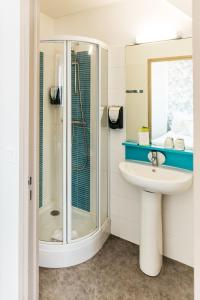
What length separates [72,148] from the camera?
2254 mm

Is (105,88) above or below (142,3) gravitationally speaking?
below

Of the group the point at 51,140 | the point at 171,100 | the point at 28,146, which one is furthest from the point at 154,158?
the point at 28,146

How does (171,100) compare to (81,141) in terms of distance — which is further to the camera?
(81,141)

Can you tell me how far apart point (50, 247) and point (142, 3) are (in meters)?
2.46

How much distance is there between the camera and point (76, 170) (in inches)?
91.9

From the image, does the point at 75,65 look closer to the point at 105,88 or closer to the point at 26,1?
the point at 105,88

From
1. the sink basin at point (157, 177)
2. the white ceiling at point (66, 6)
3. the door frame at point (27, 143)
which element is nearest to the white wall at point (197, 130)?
the door frame at point (27, 143)

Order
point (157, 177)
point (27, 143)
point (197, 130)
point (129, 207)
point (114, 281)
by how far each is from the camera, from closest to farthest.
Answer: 1. point (197, 130)
2. point (27, 143)
3. point (114, 281)
4. point (157, 177)
5. point (129, 207)

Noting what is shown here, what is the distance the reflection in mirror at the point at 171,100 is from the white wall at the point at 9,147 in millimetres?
1411

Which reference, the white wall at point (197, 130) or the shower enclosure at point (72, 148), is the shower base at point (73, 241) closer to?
the shower enclosure at point (72, 148)

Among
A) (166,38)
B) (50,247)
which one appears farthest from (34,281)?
(166,38)

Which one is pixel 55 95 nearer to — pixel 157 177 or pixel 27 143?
pixel 27 143

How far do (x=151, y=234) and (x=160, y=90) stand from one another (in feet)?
4.41

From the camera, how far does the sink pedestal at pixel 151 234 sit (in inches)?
81.6
